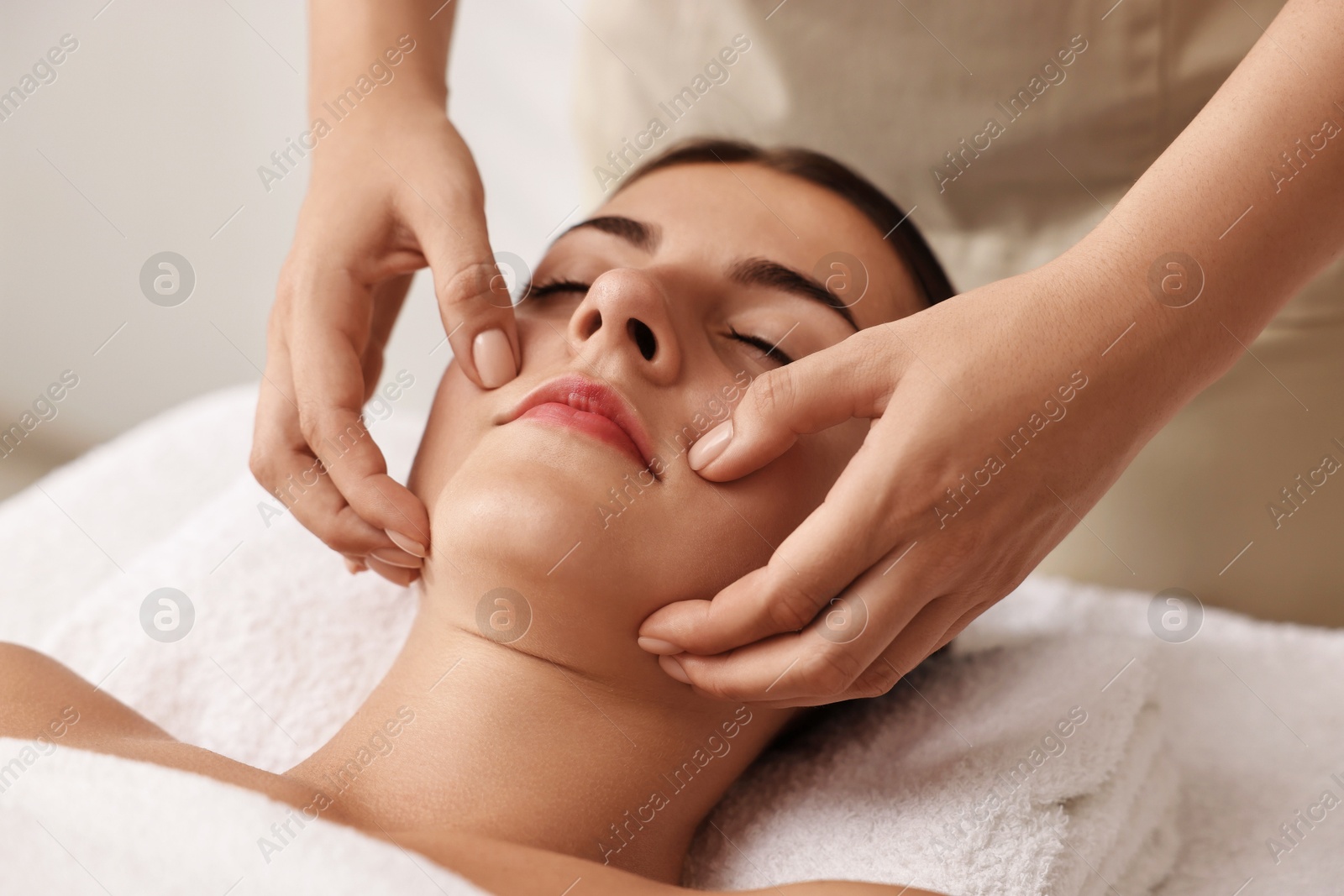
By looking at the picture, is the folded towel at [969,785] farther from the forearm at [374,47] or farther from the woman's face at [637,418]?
the forearm at [374,47]

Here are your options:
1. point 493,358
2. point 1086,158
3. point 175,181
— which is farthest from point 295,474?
point 175,181

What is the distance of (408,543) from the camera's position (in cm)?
112

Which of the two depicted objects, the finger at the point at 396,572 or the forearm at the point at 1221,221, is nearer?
the forearm at the point at 1221,221

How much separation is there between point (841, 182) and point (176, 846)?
111 cm

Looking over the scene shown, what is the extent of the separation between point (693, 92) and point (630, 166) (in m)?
0.27

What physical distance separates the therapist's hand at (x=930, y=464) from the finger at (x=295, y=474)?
47cm

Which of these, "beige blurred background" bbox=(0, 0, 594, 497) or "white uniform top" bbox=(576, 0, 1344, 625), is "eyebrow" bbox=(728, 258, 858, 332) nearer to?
"white uniform top" bbox=(576, 0, 1344, 625)

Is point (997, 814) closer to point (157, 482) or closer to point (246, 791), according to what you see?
point (246, 791)

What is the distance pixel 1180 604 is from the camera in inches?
68.2

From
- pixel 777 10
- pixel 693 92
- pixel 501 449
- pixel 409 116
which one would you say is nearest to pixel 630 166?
pixel 693 92

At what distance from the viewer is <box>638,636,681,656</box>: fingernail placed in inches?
39.7

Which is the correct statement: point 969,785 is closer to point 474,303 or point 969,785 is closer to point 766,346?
point 766,346

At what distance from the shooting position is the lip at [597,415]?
1036 mm

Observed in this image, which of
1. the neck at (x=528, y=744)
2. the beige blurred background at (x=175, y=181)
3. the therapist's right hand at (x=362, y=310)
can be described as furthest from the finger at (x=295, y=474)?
the beige blurred background at (x=175, y=181)
